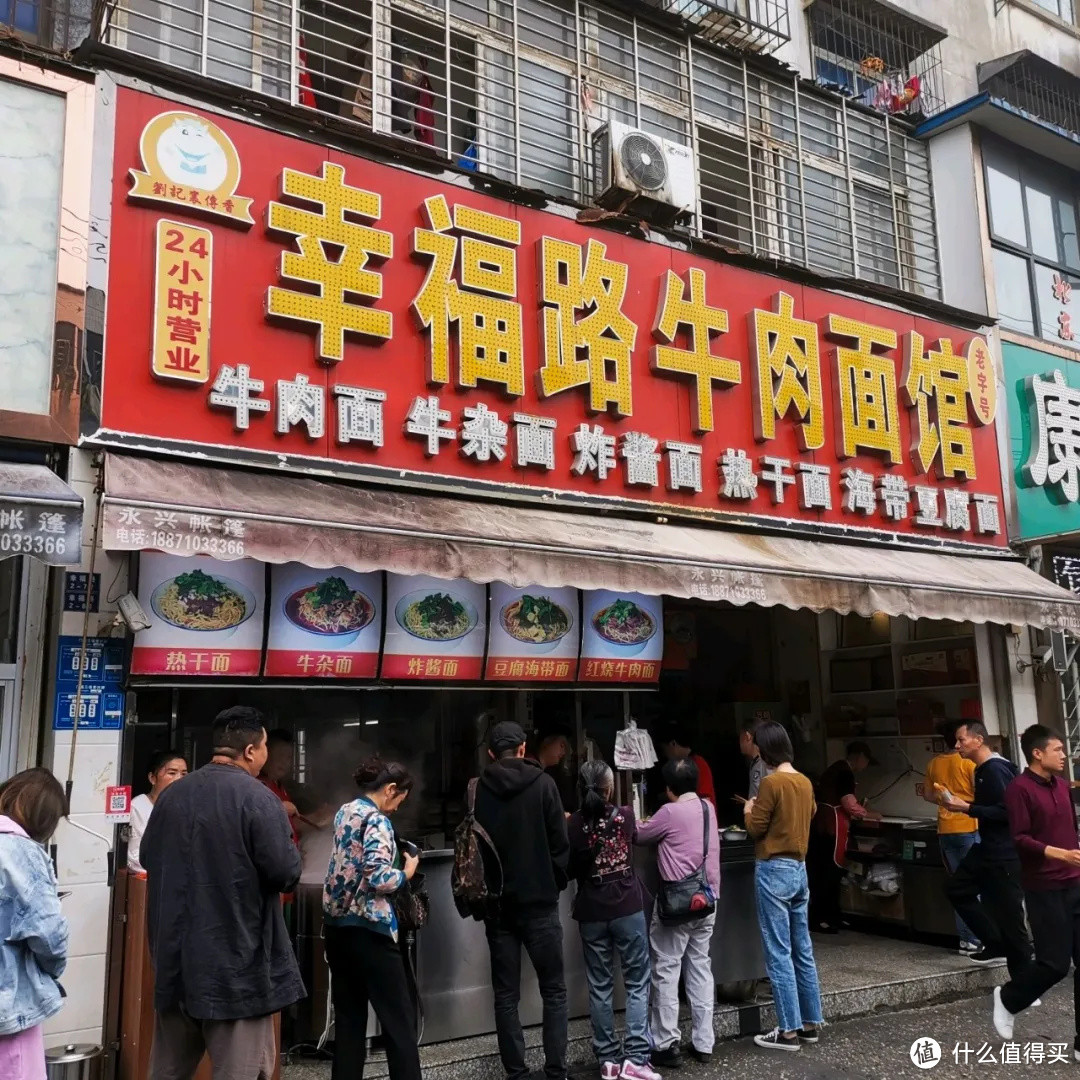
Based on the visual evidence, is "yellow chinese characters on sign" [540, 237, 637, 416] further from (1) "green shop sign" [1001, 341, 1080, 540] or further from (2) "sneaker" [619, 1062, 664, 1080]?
(1) "green shop sign" [1001, 341, 1080, 540]

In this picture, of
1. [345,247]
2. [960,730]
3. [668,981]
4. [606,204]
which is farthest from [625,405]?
[668,981]

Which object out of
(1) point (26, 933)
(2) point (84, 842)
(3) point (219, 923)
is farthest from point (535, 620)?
(1) point (26, 933)

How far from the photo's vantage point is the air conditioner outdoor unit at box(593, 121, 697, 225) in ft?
29.0

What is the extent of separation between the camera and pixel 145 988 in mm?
5391

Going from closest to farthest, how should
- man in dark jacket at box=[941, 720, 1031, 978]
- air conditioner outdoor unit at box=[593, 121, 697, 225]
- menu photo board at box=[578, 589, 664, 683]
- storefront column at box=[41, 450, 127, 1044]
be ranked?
storefront column at box=[41, 450, 127, 1044], man in dark jacket at box=[941, 720, 1031, 978], menu photo board at box=[578, 589, 664, 683], air conditioner outdoor unit at box=[593, 121, 697, 225]

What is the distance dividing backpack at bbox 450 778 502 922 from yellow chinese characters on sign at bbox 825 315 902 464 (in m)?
5.63

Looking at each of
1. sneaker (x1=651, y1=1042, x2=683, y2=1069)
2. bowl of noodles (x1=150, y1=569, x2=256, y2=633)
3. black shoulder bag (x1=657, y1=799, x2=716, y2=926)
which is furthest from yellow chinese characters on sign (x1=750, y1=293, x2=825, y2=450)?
sneaker (x1=651, y1=1042, x2=683, y2=1069)

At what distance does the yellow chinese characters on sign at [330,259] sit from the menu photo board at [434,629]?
169 cm

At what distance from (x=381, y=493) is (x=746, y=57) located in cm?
657

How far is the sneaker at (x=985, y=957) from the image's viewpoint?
831 centimetres

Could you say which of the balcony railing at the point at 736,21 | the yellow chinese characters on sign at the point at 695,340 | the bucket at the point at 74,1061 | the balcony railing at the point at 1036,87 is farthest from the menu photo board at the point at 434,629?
the balcony railing at the point at 1036,87

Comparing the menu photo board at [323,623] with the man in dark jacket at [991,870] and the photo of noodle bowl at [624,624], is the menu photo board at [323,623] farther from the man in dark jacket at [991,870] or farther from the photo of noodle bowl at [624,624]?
the man in dark jacket at [991,870]

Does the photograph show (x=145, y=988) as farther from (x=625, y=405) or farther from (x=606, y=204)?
(x=606, y=204)

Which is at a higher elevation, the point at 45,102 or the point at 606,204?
the point at 606,204
